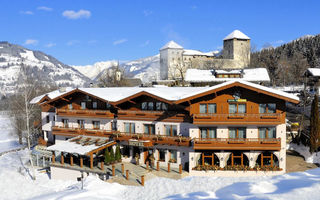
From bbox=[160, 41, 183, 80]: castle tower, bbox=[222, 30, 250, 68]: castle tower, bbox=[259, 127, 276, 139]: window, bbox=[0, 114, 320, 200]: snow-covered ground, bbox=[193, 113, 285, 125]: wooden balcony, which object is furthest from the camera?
bbox=[160, 41, 183, 80]: castle tower

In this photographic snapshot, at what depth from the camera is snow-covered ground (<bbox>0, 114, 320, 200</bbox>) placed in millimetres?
13000

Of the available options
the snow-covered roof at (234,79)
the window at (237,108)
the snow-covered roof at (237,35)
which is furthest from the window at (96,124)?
the snow-covered roof at (237,35)

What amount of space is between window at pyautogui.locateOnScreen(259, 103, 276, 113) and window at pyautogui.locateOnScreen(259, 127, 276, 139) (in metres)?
1.56

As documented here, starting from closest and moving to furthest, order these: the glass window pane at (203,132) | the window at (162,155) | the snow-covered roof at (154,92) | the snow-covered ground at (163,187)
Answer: the snow-covered ground at (163,187), the glass window pane at (203,132), the snow-covered roof at (154,92), the window at (162,155)

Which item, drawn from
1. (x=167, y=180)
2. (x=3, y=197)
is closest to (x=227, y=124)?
(x=167, y=180)

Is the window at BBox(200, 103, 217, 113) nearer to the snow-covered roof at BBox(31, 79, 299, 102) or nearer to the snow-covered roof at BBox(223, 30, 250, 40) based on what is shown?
the snow-covered roof at BBox(31, 79, 299, 102)

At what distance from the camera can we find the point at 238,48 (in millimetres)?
104188

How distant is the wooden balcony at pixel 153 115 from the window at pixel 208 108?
5.24 ft

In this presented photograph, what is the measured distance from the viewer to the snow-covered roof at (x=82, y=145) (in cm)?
2658

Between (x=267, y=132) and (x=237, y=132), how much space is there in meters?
2.68

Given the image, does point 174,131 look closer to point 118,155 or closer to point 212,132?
point 212,132

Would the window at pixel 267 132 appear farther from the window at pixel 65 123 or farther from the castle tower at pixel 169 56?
the castle tower at pixel 169 56

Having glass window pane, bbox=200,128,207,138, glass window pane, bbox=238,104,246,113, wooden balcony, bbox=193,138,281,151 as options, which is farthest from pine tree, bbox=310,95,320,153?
glass window pane, bbox=200,128,207,138

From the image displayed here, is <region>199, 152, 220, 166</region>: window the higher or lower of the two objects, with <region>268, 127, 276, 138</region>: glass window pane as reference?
lower
